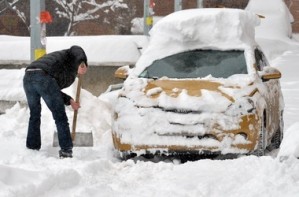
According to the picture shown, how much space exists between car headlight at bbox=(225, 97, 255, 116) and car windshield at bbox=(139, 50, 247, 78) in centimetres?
74

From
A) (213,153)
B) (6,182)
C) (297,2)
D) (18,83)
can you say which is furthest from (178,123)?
(297,2)

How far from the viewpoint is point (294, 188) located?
6105 millimetres

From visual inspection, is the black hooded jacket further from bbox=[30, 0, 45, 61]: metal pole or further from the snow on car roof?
bbox=[30, 0, 45, 61]: metal pole

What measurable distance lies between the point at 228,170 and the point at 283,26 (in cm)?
2231

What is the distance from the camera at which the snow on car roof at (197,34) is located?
9.31m

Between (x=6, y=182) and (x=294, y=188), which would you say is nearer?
(x=6, y=182)

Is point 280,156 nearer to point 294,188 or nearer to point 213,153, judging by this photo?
point 294,188

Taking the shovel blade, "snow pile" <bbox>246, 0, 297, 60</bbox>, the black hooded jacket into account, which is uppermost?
the black hooded jacket

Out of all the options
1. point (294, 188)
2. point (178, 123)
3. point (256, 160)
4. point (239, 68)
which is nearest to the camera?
point (294, 188)

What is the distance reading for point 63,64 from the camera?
321 inches

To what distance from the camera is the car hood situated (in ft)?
26.3

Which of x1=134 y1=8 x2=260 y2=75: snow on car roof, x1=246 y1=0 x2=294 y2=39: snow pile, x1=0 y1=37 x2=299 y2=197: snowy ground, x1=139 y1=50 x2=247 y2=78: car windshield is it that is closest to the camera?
x1=0 y1=37 x2=299 y2=197: snowy ground

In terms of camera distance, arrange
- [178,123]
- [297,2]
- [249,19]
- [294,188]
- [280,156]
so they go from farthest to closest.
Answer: [297,2] → [249,19] → [178,123] → [280,156] → [294,188]

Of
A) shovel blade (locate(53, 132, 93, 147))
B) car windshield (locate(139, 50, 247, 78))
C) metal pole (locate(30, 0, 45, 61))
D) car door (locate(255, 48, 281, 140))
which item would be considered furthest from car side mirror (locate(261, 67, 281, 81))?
metal pole (locate(30, 0, 45, 61))
